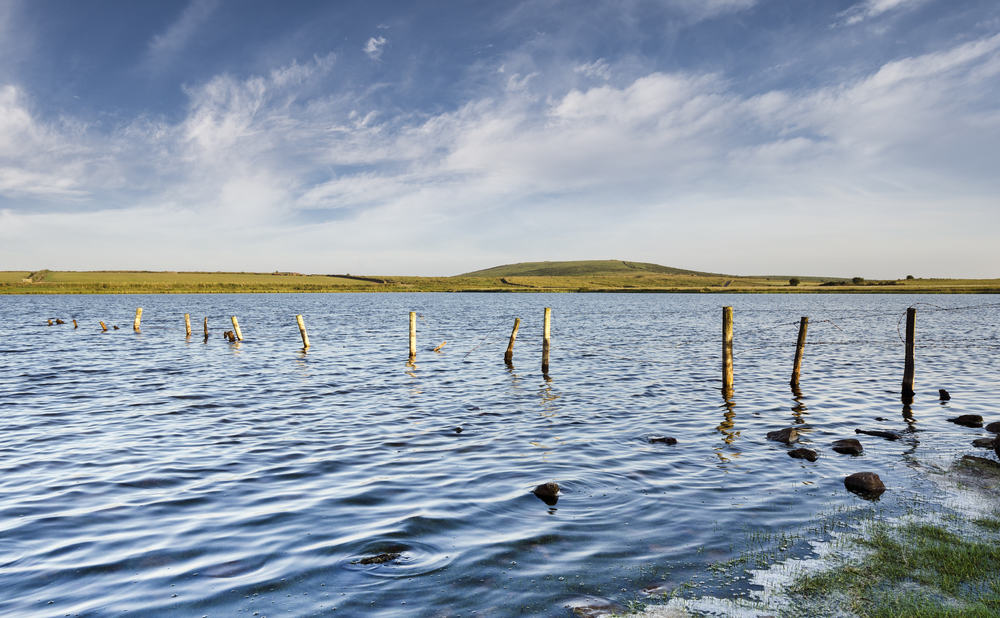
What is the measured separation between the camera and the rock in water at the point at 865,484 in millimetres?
11047

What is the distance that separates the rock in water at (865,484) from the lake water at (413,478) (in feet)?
0.91

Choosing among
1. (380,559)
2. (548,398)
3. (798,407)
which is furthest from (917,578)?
(548,398)

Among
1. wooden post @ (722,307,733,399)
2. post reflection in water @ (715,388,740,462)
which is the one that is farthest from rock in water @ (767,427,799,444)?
wooden post @ (722,307,733,399)

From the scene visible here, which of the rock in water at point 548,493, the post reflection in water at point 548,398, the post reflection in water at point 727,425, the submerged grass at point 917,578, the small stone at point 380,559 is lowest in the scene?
the post reflection in water at point 548,398

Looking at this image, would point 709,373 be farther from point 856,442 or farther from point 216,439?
point 216,439

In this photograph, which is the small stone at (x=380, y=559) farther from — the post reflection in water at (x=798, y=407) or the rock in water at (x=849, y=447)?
the post reflection in water at (x=798, y=407)

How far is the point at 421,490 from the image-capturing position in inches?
449

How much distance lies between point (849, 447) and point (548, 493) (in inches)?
318

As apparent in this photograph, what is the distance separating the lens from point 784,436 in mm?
15367

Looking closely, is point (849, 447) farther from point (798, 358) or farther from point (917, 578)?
point (798, 358)

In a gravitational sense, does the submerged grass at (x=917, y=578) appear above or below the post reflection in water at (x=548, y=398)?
above

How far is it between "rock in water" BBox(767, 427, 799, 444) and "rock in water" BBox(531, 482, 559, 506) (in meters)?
7.43

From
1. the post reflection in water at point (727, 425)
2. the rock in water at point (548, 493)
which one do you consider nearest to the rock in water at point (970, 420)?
the post reflection in water at point (727, 425)

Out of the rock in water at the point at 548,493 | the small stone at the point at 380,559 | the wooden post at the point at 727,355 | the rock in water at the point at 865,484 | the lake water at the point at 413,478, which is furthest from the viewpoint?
the wooden post at the point at 727,355
